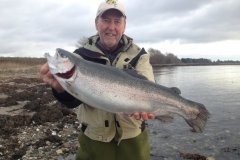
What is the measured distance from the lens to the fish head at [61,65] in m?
4.51

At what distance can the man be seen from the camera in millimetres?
4879

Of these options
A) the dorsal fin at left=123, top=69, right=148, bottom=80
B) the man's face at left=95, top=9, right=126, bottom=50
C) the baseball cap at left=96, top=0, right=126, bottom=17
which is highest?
the baseball cap at left=96, top=0, right=126, bottom=17

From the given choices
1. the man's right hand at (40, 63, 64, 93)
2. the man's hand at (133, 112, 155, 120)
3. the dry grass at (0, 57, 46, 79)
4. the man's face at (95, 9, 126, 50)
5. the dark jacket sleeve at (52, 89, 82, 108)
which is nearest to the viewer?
the man's hand at (133, 112, 155, 120)

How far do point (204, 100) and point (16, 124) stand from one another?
16032 millimetres

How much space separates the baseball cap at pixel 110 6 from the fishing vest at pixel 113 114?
47cm

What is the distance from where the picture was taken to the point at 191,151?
11758mm

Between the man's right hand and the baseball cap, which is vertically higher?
the baseball cap

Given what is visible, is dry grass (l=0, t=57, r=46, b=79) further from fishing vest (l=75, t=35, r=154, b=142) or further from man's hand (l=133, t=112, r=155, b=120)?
man's hand (l=133, t=112, r=155, b=120)

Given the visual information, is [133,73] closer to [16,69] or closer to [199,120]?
[199,120]

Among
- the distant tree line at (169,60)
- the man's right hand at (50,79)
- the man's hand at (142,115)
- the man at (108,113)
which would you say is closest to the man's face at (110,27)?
the man at (108,113)

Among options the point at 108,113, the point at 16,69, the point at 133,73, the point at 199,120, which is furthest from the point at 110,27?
the point at 16,69

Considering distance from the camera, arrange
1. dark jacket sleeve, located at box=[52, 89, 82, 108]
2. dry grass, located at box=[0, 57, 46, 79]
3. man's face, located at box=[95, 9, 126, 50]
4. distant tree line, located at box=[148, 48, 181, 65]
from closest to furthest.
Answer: dark jacket sleeve, located at box=[52, 89, 82, 108] < man's face, located at box=[95, 9, 126, 50] < dry grass, located at box=[0, 57, 46, 79] < distant tree line, located at box=[148, 48, 181, 65]

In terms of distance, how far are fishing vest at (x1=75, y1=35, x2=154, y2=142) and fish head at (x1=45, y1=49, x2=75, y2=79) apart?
53 centimetres

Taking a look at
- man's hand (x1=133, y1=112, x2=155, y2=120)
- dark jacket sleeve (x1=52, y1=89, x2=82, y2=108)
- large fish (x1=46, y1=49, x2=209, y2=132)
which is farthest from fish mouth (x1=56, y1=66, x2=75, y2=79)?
man's hand (x1=133, y1=112, x2=155, y2=120)
